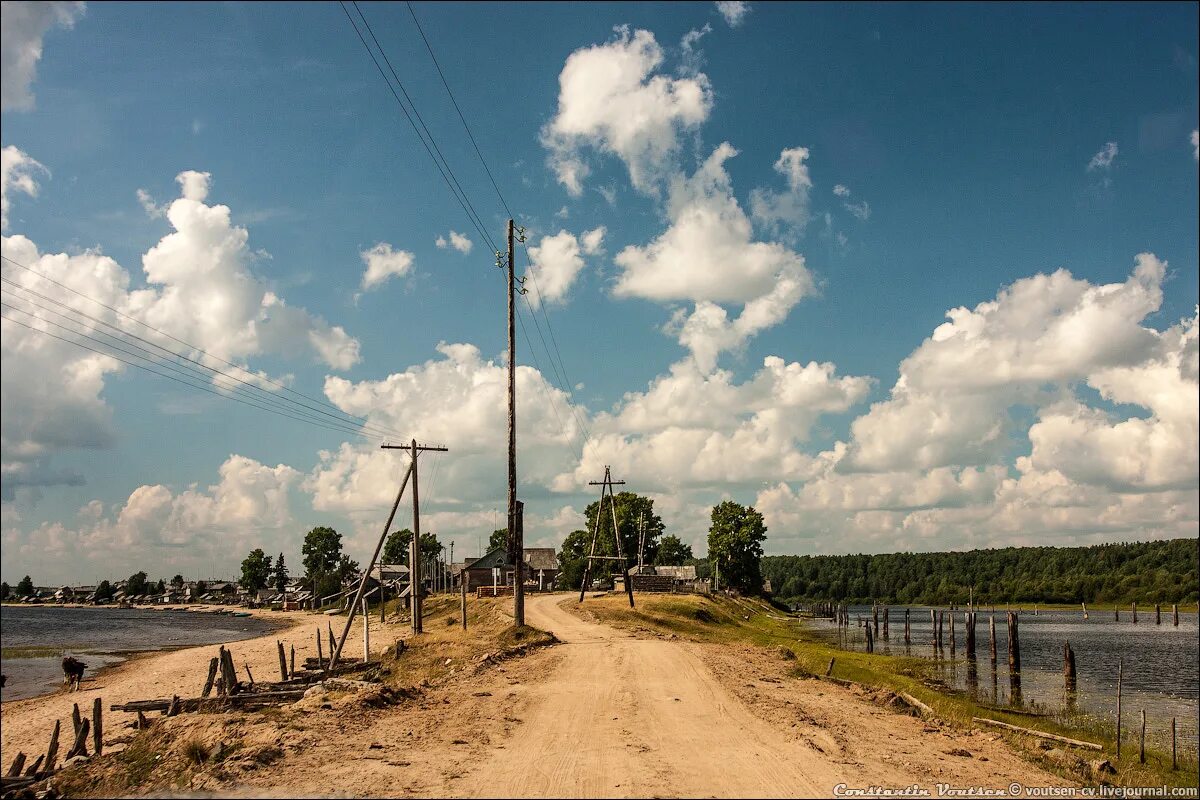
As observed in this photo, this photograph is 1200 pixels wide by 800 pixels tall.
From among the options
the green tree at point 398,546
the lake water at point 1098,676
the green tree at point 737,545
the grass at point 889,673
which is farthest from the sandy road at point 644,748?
the green tree at point 398,546

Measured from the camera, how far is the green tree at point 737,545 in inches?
4456

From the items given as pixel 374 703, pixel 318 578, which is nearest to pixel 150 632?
pixel 318 578

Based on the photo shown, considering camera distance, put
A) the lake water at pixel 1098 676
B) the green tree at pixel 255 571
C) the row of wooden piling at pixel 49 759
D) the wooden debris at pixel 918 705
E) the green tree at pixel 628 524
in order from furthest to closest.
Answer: the green tree at pixel 255 571 < the green tree at pixel 628 524 < the lake water at pixel 1098 676 < the wooden debris at pixel 918 705 < the row of wooden piling at pixel 49 759

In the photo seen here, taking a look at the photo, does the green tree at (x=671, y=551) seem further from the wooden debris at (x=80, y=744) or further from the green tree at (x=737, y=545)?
the wooden debris at (x=80, y=744)

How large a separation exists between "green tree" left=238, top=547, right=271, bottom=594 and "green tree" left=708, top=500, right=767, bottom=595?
387 ft

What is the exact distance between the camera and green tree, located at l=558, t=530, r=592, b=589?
10962 cm

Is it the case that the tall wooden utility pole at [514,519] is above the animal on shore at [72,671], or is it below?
above

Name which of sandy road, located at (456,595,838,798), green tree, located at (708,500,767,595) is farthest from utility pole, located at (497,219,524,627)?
green tree, located at (708,500,767,595)

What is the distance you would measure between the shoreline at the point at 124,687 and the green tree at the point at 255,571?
5066 inches

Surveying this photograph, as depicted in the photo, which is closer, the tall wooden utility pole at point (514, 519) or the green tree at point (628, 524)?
the tall wooden utility pole at point (514, 519)

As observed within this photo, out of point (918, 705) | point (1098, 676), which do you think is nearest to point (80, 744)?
point (918, 705)

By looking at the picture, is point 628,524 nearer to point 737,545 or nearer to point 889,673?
point 737,545

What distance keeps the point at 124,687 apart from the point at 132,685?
1.99 feet

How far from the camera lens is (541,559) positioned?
11556 cm
